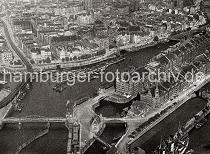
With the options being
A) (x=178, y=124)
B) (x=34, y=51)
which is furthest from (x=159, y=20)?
(x=178, y=124)

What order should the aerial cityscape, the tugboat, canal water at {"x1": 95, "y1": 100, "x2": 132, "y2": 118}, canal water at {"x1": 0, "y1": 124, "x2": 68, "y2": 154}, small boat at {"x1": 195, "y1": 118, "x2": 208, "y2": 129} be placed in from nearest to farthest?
the tugboat
canal water at {"x1": 0, "y1": 124, "x2": 68, "y2": 154}
the aerial cityscape
small boat at {"x1": 195, "y1": 118, "x2": 208, "y2": 129}
canal water at {"x1": 95, "y1": 100, "x2": 132, "y2": 118}

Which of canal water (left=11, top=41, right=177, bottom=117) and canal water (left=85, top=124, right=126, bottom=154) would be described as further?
canal water (left=11, top=41, right=177, bottom=117)

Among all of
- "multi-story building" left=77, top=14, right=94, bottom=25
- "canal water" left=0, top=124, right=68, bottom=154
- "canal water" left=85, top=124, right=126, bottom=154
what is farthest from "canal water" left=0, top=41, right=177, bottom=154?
"multi-story building" left=77, top=14, right=94, bottom=25

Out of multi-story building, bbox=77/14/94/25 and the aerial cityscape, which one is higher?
multi-story building, bbox=77/14/94/25

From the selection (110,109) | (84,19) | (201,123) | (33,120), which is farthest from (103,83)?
(84,19)

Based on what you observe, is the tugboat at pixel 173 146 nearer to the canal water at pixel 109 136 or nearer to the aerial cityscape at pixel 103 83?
the aerial cityscape at pixel 103 83

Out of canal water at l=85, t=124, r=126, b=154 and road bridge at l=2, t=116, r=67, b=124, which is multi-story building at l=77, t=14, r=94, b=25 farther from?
canal water at l=85, t=124, r=126, b=154
